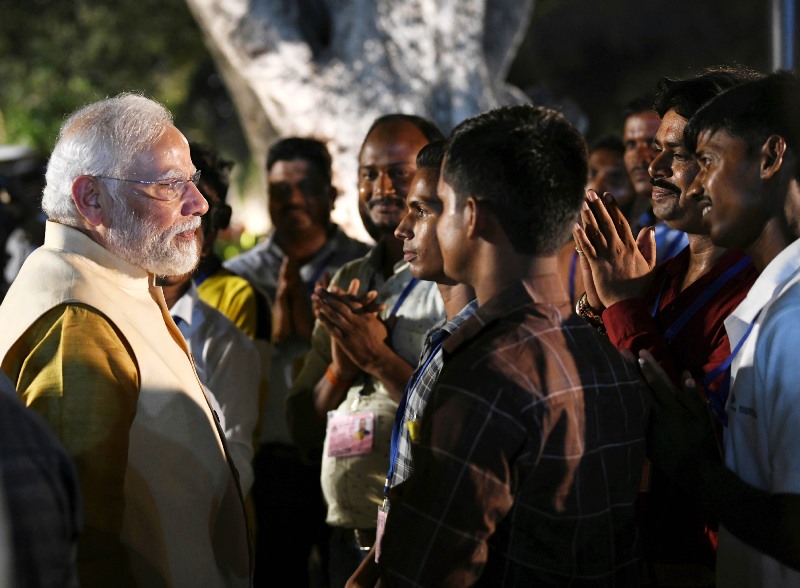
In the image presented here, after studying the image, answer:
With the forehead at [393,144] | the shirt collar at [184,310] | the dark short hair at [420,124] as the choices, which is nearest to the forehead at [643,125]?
the dark short hair at [420,124]

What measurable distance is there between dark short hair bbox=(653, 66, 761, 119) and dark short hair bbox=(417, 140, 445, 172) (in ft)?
2.10

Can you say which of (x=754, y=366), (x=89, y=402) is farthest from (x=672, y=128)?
(x=89, y=402)

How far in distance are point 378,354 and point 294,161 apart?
1.72 metres

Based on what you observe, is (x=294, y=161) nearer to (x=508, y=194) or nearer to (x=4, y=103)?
(x=508, y=194)

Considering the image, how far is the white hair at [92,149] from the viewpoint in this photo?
7.76 ft

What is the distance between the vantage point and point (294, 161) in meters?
4.37


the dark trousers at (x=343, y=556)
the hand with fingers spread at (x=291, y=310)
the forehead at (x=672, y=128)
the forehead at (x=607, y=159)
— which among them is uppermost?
the forehead at (x=672, y=128)

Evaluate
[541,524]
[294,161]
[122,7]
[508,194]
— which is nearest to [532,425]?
[541,524]

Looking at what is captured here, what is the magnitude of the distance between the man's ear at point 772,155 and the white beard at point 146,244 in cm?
142

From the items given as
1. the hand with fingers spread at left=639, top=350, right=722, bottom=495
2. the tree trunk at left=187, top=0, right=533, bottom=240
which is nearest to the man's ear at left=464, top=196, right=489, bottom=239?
the hand with fingers spread at left=639, top=350, right=722, bottom=495

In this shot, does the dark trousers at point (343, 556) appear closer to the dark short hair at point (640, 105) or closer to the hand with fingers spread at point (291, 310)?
the hand with fingers spread at point (291, 310)

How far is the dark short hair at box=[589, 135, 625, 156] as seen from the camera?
4.90 m

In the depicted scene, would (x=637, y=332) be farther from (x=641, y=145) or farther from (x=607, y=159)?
(x=607, y=159)

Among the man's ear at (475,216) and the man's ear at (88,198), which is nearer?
the man's ear at (475,216)
